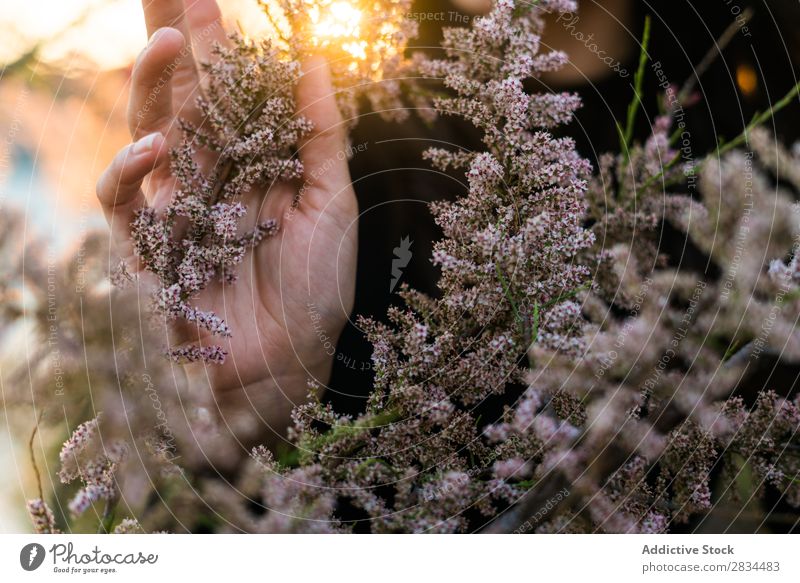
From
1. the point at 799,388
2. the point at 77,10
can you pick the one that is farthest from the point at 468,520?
the point at 77,10

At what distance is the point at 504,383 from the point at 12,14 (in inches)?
30.2

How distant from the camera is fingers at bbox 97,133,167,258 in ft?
2.31

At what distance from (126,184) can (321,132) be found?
24cm

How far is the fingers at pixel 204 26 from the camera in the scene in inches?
28.5

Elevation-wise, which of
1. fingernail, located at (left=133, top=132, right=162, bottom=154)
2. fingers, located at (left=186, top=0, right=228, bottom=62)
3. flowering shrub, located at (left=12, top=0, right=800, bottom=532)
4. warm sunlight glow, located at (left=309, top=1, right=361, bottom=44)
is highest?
fingers, located at (left=186, top=0, right=228, bottom=62)

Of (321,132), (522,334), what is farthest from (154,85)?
(522,334)

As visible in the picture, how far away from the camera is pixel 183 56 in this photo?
2.37 feet

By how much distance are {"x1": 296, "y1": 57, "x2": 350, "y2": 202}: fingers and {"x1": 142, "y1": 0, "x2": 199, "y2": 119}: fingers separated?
135mm
